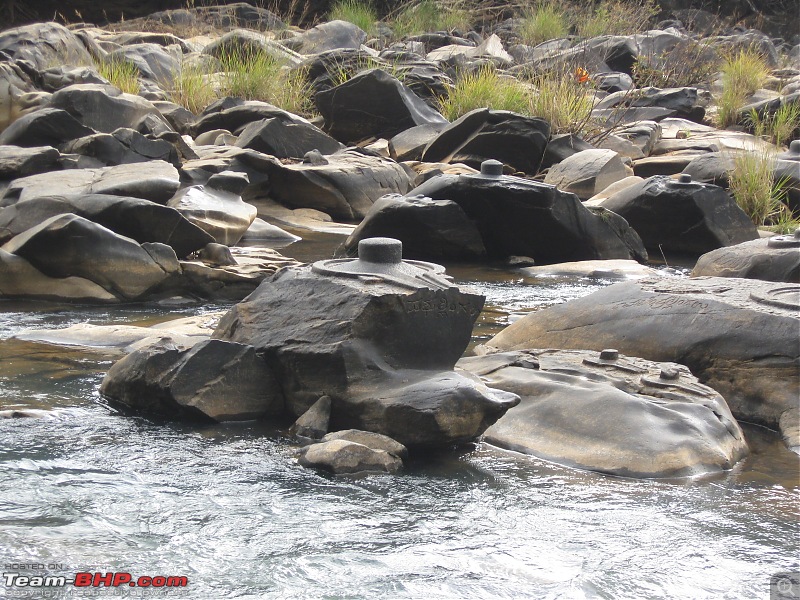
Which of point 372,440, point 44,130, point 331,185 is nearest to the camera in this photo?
point 372,440

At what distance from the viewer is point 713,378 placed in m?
4.47

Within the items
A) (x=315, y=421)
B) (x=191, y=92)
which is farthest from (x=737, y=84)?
(x=315, y=421)

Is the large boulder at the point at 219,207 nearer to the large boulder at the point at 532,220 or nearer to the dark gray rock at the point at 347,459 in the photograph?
the large boulder at the point at 532,220

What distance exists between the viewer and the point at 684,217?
870 cm

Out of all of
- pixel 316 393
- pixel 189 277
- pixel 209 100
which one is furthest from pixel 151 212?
pixel 209 100

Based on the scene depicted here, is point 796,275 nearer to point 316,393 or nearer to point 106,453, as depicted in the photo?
point 316,393

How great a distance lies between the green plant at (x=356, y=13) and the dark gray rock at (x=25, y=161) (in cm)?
1414

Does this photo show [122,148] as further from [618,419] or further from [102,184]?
[618,419]

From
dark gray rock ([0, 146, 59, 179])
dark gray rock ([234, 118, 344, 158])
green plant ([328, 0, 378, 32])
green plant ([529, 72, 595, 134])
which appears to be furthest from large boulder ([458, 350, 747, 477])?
green plant ([328, 0, 378, 32])

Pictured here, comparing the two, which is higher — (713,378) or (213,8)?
(213,8)

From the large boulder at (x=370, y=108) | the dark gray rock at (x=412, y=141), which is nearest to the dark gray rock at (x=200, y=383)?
the dark gray rock at (x=412, y=141)

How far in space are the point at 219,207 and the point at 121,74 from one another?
5563 millimetres

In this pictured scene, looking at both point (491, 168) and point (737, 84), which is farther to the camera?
point (737, 84)

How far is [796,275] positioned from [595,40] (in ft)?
44.1
